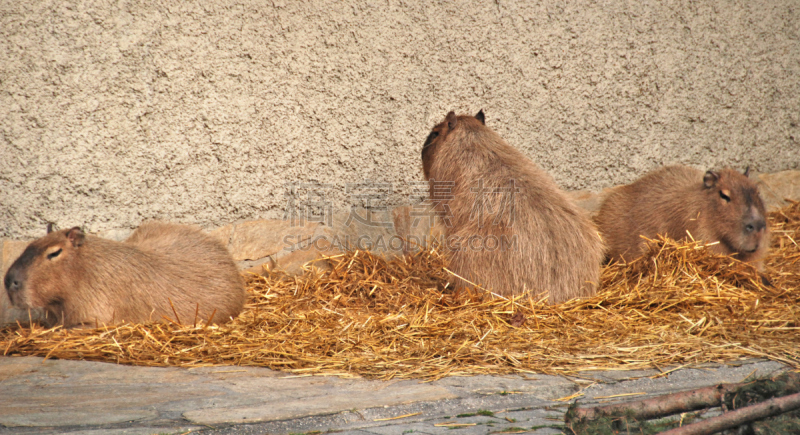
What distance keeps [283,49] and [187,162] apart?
3.24 ft

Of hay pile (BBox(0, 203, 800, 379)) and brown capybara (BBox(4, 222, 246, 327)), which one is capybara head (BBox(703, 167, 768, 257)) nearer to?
hay pile (BBox(0, 203, 800, 379))

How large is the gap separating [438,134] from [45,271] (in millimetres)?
2500

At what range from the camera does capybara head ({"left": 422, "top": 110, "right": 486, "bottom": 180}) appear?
4.13m

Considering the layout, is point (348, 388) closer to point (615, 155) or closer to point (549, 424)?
point (549, 424)

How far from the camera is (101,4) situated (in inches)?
146

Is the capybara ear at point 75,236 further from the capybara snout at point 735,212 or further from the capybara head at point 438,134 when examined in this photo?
the capybara snout at point 735,212

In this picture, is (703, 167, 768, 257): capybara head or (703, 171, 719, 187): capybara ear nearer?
(703, 167, 768, 257): capybara head

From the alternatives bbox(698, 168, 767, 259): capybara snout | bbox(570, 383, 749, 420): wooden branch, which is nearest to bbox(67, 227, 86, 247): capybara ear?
bbox(570, 383, 749, 420): wooden branch

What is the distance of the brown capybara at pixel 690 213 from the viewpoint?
410 cm

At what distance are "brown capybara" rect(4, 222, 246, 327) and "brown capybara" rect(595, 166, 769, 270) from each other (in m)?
2.78

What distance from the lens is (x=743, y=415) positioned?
152 centimetres

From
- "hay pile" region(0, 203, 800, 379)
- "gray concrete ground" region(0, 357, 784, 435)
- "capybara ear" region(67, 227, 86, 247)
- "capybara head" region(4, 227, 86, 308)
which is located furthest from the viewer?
"capybara ear" region(67, 227, 86, 247)

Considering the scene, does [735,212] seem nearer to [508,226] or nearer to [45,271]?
[508,226]

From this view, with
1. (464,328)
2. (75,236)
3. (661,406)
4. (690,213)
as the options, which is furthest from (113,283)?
(690,213)
